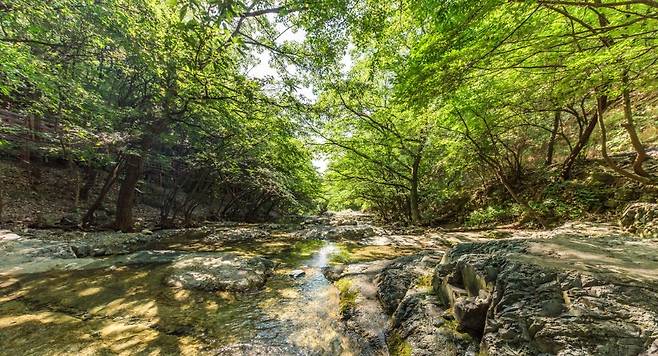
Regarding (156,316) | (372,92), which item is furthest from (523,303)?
(372,92)

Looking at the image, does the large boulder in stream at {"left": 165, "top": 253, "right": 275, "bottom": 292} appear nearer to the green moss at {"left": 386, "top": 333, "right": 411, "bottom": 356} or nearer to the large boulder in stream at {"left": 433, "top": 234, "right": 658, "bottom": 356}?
the green moss at {"left": 386, "top": 333, "right": 411, "bottom": 356}

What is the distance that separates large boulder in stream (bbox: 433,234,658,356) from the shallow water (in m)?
1.49

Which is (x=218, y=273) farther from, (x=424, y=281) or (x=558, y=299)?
(x=558, y=299)

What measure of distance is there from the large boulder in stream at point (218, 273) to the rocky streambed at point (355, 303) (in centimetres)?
2

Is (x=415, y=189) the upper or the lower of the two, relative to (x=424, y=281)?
upper

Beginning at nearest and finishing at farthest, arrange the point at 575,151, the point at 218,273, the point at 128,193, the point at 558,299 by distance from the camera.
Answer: the point at 558,299, the point at 218,273, the point at 575,151, the point at 128,193

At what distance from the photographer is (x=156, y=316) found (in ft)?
12.4

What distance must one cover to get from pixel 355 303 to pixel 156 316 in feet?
9.01

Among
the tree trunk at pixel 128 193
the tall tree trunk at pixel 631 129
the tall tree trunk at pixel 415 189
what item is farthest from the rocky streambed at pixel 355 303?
the tall tree trunk at pixel 415 189

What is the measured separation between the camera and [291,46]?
8.49m

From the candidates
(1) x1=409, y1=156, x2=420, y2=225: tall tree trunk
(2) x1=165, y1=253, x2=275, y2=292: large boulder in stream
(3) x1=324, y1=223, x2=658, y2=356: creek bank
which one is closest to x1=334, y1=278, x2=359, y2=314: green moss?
(3) x1=324, y1=223, x2=658, y2=356: creek bank

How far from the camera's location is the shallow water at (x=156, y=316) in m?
3.08

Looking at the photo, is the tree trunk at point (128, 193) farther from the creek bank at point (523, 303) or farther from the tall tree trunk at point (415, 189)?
the tall tree trunk at point (415, 189)

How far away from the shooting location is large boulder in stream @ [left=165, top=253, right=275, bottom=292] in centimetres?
486
